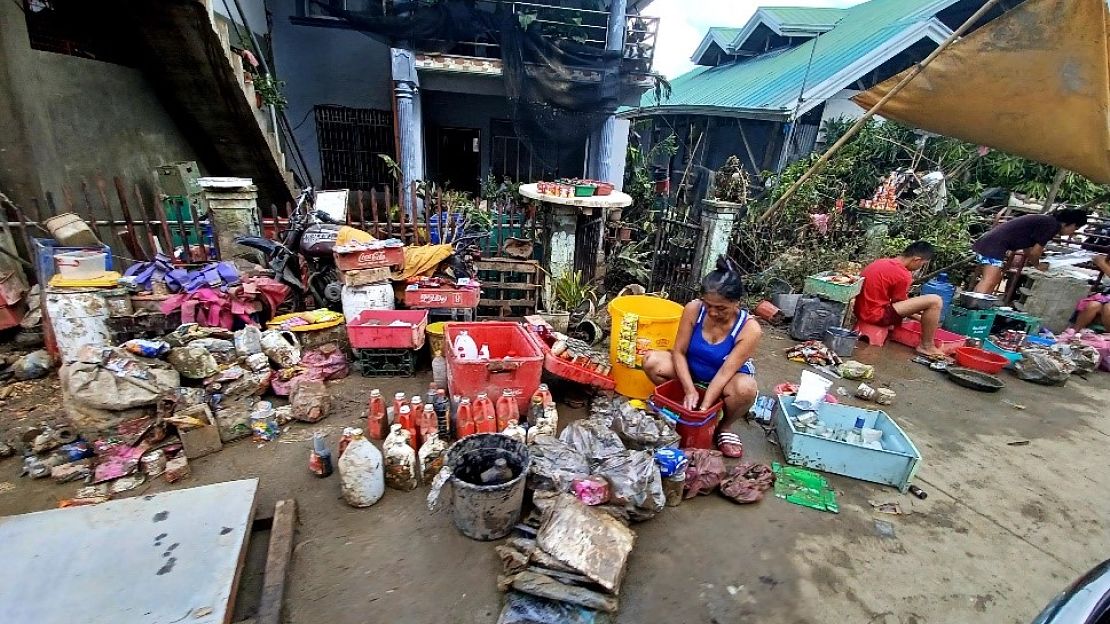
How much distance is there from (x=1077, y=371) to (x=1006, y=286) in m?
1.93

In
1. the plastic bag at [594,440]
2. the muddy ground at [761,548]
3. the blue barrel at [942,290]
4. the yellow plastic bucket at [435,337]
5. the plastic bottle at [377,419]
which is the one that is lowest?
the muddy ground at [761,548]

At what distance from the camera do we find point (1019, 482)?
3.57 meters

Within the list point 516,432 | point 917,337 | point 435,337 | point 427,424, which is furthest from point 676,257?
point 427,424

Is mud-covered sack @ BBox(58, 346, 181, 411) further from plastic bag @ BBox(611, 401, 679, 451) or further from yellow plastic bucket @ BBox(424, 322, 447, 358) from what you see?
plastic bag @ BBox(611, 401, 679, 451)

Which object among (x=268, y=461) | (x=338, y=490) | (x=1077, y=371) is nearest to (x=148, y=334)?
(x=268, y=461)

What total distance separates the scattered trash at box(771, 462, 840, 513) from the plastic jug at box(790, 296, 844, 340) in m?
2.98

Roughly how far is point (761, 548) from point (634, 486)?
0.86 m

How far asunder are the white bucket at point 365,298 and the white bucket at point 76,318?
187 cm

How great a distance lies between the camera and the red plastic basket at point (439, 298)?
4801 millimetres

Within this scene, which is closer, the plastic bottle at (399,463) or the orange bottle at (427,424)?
the plastic bottle at (399,463)

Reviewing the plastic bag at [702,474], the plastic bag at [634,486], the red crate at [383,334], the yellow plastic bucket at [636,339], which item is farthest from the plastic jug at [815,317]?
the red crate at [383,334]

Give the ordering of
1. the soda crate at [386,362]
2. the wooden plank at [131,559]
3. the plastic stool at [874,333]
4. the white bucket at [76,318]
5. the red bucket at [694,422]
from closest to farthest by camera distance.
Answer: the wooden plank at [131,559] < the red bucket at [694,422] < the white bucket at [76,318] < the soda crate at [386,362] < the plastic stool at [874,333]

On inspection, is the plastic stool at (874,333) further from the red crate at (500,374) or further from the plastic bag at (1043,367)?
the red crate at (500,374)

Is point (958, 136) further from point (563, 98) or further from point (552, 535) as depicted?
point (552, 535)
